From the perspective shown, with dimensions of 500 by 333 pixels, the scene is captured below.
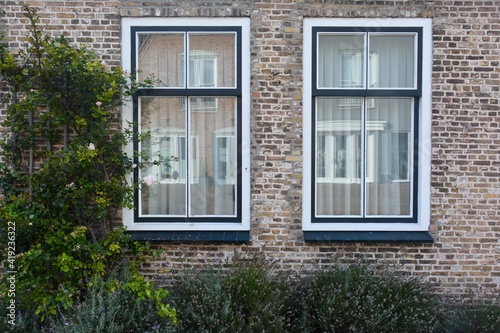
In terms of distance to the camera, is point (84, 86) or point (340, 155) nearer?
point (84, 86)

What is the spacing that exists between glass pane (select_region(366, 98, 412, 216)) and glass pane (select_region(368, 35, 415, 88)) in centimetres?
24

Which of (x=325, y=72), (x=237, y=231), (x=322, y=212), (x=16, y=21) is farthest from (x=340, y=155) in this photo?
(x=16, y=21)

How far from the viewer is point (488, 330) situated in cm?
393

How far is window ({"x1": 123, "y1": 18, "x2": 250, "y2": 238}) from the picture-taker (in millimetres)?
4496

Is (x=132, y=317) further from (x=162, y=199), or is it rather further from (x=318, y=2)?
(x=318, y=2)

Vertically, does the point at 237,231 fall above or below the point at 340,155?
below

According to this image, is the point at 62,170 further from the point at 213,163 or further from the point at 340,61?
the point at 340,61

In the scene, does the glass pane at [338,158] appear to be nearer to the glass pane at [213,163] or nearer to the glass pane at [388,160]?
the glass pane at [388,160]

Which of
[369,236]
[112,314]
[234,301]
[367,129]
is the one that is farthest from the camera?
[367,129]

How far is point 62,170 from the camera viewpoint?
410 centimetres

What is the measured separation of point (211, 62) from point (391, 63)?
2.23 meters

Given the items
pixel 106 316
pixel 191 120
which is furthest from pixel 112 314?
pixel 191 120

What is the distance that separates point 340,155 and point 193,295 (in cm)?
241

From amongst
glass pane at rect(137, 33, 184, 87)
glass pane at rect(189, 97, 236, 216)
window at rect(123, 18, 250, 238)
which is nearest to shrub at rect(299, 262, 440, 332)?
window at rect(123, 18, 250, 238)
